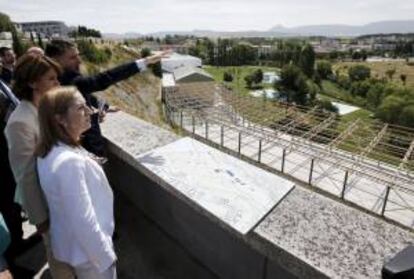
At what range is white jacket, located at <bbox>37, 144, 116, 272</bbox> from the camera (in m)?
1.07

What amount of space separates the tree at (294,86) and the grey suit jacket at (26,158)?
3403cm

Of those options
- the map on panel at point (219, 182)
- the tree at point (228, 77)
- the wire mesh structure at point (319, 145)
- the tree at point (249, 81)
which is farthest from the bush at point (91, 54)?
the tree at point (228, 77)

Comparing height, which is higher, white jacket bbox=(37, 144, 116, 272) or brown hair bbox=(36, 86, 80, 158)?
brown hair bbox=(36, 86, 80, 158)

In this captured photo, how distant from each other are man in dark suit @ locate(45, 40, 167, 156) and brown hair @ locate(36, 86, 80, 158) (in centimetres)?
83

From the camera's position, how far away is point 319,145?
13.3 meters

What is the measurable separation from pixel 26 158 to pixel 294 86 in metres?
35.1

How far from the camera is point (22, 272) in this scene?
5.97 feet

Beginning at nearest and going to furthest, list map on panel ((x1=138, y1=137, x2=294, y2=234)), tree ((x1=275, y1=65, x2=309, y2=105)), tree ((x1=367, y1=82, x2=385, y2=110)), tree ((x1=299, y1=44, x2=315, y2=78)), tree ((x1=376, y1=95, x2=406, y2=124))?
map on panel ((x1=138, y1=137, x2=294, y2=234)) → tree ((x1=376, y1=95, x2=406, y2=124)) → tree ((x1=275, y1=65, x2=309, y2=105)) → tree ((x1=367, y1=82, x2=385, y2=110)) → tree ((x1=299, y1=44, x2=315, y2=78))

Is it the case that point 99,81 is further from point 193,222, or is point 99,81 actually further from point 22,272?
point 22,272

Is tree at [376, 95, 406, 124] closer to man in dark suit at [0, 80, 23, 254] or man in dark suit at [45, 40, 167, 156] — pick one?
man in dark suit at [45, 40, 167, 156]

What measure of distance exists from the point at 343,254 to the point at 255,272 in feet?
1.42

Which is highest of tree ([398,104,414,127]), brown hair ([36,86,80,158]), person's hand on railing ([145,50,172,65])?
person's hand on railing ([145,50,172,65])

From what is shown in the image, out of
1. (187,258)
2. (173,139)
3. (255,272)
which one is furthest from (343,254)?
(173,139)

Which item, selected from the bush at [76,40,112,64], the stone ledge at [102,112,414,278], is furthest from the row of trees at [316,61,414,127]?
the stone ledge at [102,112,414,278]
